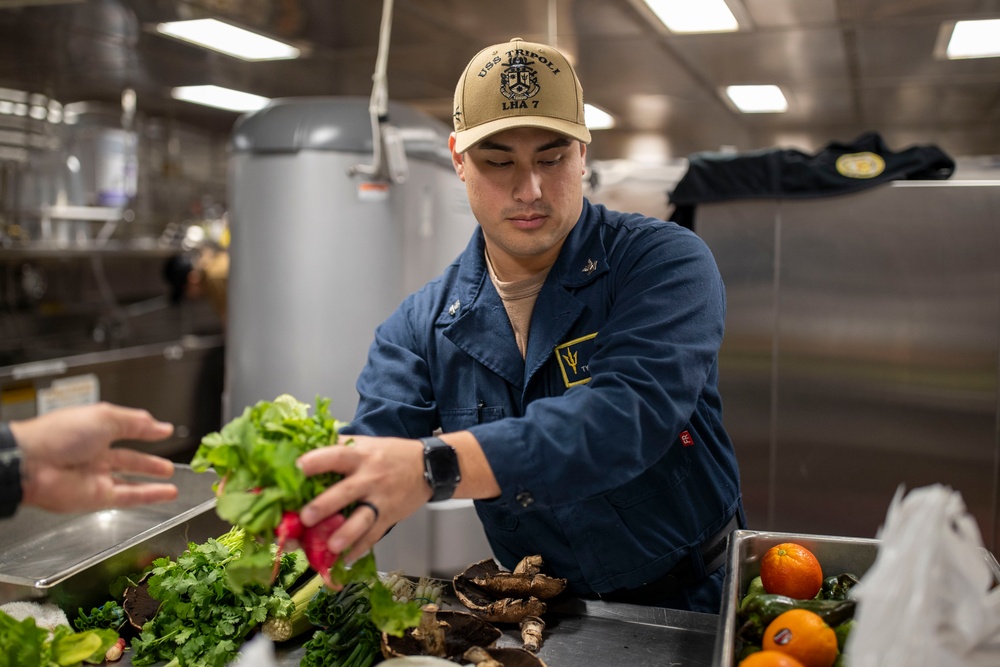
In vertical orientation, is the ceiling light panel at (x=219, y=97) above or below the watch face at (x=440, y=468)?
above

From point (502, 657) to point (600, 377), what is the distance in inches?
19.6

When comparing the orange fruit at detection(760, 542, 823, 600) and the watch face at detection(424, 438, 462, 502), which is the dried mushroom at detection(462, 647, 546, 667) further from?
the orange fruit at detection(760, 542, 823, 600)

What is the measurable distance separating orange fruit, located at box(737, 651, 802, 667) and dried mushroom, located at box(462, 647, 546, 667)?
340 millimetres

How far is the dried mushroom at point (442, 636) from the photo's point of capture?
1.47m

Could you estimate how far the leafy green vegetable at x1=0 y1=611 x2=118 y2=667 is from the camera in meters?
1.36

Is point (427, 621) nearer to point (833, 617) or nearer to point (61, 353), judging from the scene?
point (833, 617)


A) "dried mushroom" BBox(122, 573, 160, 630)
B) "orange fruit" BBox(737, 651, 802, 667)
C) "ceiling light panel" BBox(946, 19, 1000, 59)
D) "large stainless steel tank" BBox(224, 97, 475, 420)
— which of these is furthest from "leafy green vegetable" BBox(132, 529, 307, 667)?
"ceiling light panel" BBox(946, 19, 1000, 59)

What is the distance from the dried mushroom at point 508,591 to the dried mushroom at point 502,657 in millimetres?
189

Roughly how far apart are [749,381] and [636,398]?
226 cm

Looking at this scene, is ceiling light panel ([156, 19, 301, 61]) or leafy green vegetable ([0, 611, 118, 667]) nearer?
leafy green vegetable ([0, 611, 118, 667])

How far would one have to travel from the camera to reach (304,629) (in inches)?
66.0

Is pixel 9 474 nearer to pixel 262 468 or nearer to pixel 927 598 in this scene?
pixel 262 468

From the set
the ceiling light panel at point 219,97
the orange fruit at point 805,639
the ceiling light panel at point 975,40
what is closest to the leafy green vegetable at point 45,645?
the orange fruit at point 805,639

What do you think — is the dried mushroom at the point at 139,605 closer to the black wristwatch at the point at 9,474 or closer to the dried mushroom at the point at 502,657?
the black wristwatch at the point at 9,474
